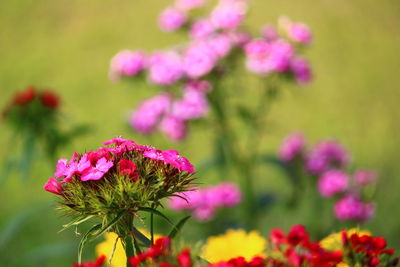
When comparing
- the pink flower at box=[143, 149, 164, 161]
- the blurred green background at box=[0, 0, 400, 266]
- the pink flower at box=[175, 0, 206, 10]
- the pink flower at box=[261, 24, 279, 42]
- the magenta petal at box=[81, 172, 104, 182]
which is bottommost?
the magenta petal at box=[81, 172, 104, 182]

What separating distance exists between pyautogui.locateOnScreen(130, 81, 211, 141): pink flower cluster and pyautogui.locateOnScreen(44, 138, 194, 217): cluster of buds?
1.30m

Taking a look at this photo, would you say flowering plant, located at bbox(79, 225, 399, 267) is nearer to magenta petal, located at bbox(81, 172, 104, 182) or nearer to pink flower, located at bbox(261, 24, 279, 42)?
magenta petal, located at bbox(81, 172, 104, 182)

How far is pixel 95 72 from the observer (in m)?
5.06

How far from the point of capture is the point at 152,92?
3828mm

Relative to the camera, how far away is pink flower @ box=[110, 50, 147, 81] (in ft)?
7.37

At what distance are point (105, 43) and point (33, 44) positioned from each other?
0.71 metres

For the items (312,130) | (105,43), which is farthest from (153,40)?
(312,130)

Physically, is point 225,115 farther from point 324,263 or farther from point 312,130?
point 312,130

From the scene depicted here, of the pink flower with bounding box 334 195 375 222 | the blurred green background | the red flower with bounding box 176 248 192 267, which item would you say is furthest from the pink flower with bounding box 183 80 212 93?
the red flower with bounding box 176 248 192 267

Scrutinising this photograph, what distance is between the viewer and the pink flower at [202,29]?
7.26 feet

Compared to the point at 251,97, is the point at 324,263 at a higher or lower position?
lower

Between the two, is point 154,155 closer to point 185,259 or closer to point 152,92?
point 185,259

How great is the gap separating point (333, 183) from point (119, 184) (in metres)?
1.55

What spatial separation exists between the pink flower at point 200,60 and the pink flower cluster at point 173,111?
0.06m
